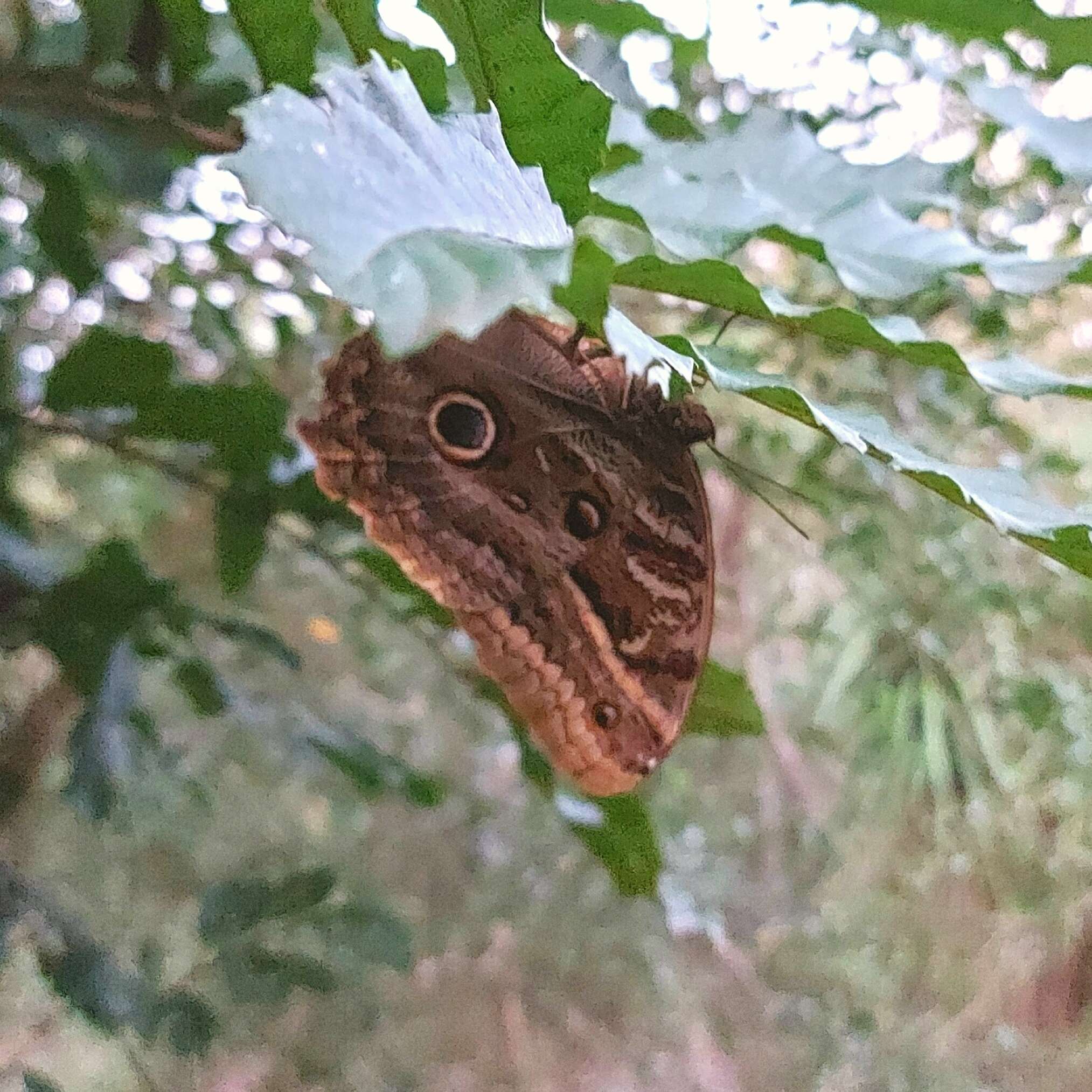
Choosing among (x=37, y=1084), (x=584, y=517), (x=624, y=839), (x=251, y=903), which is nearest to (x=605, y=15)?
(x=584, y=517)

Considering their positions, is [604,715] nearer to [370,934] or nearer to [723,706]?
[723,706]

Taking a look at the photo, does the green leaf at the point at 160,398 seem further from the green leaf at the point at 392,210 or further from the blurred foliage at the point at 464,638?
the green leaf at the point at 392,210

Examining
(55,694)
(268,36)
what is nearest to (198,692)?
(55,694)

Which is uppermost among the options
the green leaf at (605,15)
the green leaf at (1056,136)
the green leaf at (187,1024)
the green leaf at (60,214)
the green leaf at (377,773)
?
the green leaf at (1056,136)

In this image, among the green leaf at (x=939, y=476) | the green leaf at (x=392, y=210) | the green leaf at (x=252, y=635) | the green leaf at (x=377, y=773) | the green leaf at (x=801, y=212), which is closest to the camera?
the green leaf at (x=392, y=210)

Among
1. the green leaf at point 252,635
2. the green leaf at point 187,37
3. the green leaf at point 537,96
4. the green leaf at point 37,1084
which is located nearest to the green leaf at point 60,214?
the green leaf at point 187,37

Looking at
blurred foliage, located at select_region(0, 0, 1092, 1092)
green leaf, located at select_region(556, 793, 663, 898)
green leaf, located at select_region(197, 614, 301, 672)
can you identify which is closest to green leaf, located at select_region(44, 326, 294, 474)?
blurred foliage, located at select_region(0, 0, 1092, 1092)

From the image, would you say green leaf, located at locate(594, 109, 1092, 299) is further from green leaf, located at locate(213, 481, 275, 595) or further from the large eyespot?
green leaf, located at locate(213, 481, 275, 595)

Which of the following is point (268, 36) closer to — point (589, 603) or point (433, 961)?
point (589, 603)
